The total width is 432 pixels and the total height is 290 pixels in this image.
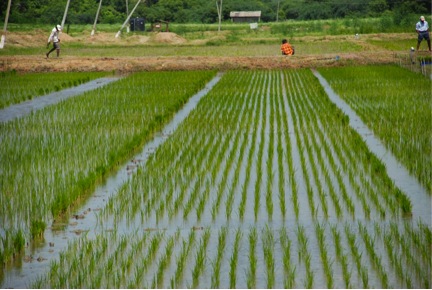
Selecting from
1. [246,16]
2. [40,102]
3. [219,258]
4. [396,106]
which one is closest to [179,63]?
[40,102]

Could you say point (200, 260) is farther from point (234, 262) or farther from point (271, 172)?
point (271, 172)

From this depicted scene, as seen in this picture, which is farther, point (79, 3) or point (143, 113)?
point (79, 3)

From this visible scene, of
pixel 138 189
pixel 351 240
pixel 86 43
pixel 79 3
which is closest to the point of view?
pixel 351 240

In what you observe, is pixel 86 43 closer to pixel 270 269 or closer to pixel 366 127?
pixel 366 127

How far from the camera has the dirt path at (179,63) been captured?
2084 cm

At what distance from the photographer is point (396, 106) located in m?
11.7

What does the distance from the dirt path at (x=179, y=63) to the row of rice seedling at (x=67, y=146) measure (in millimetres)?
5702

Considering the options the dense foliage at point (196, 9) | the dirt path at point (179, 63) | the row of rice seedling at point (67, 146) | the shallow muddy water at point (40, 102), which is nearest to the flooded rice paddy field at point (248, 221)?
Result: the row of rice seedling at point (67, 146)

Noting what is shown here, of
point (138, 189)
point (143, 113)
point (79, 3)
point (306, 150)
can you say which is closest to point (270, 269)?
point (138, 189)

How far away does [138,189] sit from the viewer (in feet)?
23.0

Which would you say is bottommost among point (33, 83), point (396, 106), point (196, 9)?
point (196, 9)

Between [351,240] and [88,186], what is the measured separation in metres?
2.35

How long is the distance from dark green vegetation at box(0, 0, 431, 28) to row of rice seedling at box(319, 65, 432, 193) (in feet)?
86.3

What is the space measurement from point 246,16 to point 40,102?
4109cm
